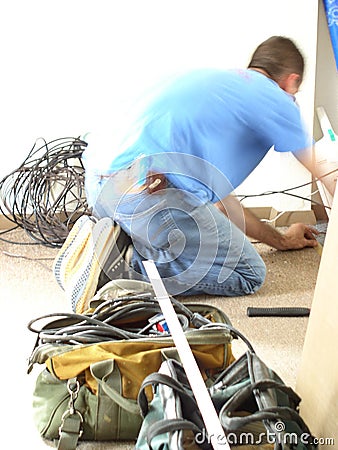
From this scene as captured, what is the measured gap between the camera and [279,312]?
212 cm

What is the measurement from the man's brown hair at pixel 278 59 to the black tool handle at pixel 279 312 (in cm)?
68

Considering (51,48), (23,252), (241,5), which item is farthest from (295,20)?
(23,252)

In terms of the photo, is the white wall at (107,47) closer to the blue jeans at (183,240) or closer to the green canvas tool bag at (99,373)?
the blue jeans at (183,240)

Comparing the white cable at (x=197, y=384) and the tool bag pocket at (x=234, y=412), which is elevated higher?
the white cable at (x=197, y=384)

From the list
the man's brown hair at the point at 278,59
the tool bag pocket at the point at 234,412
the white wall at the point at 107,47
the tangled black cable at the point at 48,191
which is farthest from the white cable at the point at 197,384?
the white wall at the point at 107,47

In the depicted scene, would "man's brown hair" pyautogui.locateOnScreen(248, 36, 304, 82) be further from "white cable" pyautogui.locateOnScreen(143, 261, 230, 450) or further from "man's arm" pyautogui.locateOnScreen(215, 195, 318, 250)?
"white cable" pyautogui.locateOnScreen(143, 261, 230, 450)

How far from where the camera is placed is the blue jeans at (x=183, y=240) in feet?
6.17

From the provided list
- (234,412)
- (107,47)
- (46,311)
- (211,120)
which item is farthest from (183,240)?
(107,47)

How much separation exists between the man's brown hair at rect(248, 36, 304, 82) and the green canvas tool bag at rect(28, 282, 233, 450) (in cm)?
88

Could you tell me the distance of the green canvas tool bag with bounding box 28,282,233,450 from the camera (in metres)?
1.52

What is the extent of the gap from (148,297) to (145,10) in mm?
1393

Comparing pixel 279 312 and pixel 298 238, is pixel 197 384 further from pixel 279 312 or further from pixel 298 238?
pixel 298 238

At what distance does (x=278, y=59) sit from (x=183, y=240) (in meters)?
0.61

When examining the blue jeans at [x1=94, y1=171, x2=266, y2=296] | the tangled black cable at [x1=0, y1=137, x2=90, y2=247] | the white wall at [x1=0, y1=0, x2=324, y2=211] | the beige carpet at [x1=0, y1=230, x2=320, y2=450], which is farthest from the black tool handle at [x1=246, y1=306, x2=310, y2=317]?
the white wall at [x1=0, y1=0, x2=324, y2=211]
